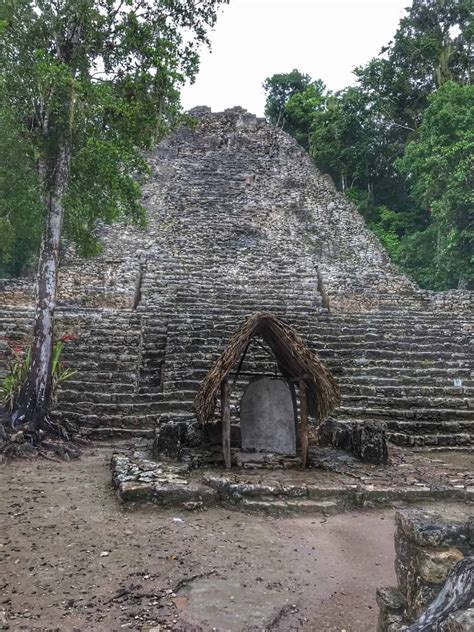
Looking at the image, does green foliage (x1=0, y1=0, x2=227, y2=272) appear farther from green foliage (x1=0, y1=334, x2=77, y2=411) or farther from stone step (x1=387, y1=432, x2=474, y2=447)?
stone step (x1=387, y1=432, x2=474, y2=447)

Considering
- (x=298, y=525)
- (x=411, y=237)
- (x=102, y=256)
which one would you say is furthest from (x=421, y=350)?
(x=411, y=237)

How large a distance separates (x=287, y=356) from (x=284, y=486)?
164 cm

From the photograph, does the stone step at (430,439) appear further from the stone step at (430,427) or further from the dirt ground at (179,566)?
the dirt ground at (179,566)

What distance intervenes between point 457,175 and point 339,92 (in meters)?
13.2

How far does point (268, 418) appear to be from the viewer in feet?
20.3

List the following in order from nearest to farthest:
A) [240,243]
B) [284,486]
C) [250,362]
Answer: [284,486] → [250,362] → [240,243]

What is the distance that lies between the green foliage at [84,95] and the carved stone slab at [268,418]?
352 cm

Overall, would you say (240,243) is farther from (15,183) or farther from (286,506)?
(286,506)

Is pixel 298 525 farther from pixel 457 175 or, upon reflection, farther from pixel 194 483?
pixel 457 175

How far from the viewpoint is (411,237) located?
19.9 metres

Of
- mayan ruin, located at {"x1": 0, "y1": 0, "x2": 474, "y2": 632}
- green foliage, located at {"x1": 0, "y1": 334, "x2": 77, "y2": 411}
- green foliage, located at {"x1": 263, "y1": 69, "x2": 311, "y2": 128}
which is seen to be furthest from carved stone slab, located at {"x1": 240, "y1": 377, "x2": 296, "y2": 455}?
green foliage, located at {"x1": 263, "y1": 69, "x2": 311, "y2": 128}

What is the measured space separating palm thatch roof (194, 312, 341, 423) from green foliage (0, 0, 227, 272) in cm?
309

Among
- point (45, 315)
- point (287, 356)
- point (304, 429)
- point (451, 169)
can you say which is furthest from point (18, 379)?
point (451, 169)

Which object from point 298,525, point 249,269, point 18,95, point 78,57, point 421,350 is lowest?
point 298,525
